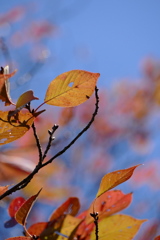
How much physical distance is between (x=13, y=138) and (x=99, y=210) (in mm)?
277

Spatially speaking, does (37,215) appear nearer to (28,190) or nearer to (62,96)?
(28,190)

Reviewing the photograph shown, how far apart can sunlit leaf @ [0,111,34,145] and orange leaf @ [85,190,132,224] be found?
10.3 inches

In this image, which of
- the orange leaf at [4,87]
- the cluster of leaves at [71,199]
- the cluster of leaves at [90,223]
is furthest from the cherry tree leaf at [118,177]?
the orange leaf at [4,87]

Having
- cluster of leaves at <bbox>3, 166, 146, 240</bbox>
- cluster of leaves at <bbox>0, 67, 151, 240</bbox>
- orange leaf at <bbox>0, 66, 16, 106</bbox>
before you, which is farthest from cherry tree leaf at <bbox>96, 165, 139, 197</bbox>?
orange leaf at <bbox>0, 66, 16, 106</bbox>

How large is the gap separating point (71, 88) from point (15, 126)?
0.39ft

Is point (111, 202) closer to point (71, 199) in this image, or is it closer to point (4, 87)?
point (71, 199)

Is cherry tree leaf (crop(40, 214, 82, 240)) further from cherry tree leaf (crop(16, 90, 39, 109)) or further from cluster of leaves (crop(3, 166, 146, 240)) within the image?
cherry tree leaf (crop(16, 90, 39, 109))

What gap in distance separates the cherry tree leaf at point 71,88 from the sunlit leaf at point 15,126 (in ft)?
0.15

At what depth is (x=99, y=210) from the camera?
0.74 m

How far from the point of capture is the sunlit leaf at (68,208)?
2.46 feet

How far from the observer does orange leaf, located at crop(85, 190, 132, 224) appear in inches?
29.0

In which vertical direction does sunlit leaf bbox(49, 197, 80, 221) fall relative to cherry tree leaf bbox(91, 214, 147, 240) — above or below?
above

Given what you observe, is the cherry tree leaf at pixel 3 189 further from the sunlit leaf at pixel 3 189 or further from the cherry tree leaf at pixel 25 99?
the cherry tree leaf at pixel 25 99

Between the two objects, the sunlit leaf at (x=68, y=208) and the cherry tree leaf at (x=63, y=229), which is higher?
the sunlit leaf at (x=68, y=208)
